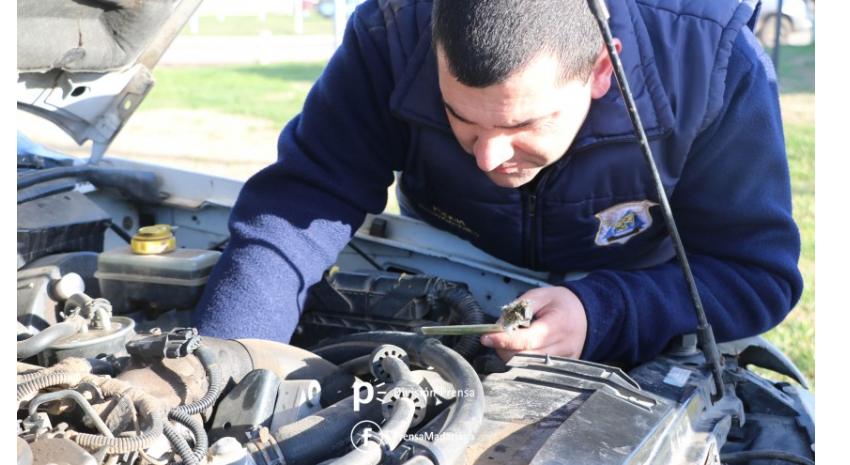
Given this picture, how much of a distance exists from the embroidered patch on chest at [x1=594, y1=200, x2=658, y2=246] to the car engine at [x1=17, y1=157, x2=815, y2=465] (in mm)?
210

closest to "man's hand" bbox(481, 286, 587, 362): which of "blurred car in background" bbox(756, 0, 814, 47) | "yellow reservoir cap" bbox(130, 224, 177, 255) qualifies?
"yellow reservoir cap" bbox(130, 224, 177, 255)

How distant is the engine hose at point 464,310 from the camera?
5.24 ft

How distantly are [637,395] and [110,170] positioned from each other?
1480 millimetres

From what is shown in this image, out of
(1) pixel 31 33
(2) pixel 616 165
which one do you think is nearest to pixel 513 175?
(2) pixel 616 165

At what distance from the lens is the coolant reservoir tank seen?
1798 mm

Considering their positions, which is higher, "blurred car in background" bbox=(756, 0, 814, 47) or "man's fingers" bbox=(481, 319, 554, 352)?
"blurred car in background" bbox=(756, 0, 814, 47)

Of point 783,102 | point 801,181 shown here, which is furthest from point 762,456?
point 783,102

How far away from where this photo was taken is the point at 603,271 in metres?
1.74

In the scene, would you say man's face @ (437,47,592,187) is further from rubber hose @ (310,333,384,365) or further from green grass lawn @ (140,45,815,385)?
green grass lawn @ (140,45,815,385)

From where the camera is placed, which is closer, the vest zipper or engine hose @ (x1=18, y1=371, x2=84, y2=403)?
engine hose @ (x1=18, y1=371, x2=84, y2=403)

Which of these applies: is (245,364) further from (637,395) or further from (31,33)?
(31,33)

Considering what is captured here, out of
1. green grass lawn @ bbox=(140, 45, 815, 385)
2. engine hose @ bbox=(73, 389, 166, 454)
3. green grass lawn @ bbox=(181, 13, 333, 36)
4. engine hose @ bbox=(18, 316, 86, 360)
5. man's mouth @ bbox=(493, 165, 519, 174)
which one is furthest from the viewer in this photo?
green grass lawn @ bbox=(181, 13, 333, 36)

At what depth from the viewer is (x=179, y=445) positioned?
1.07m
